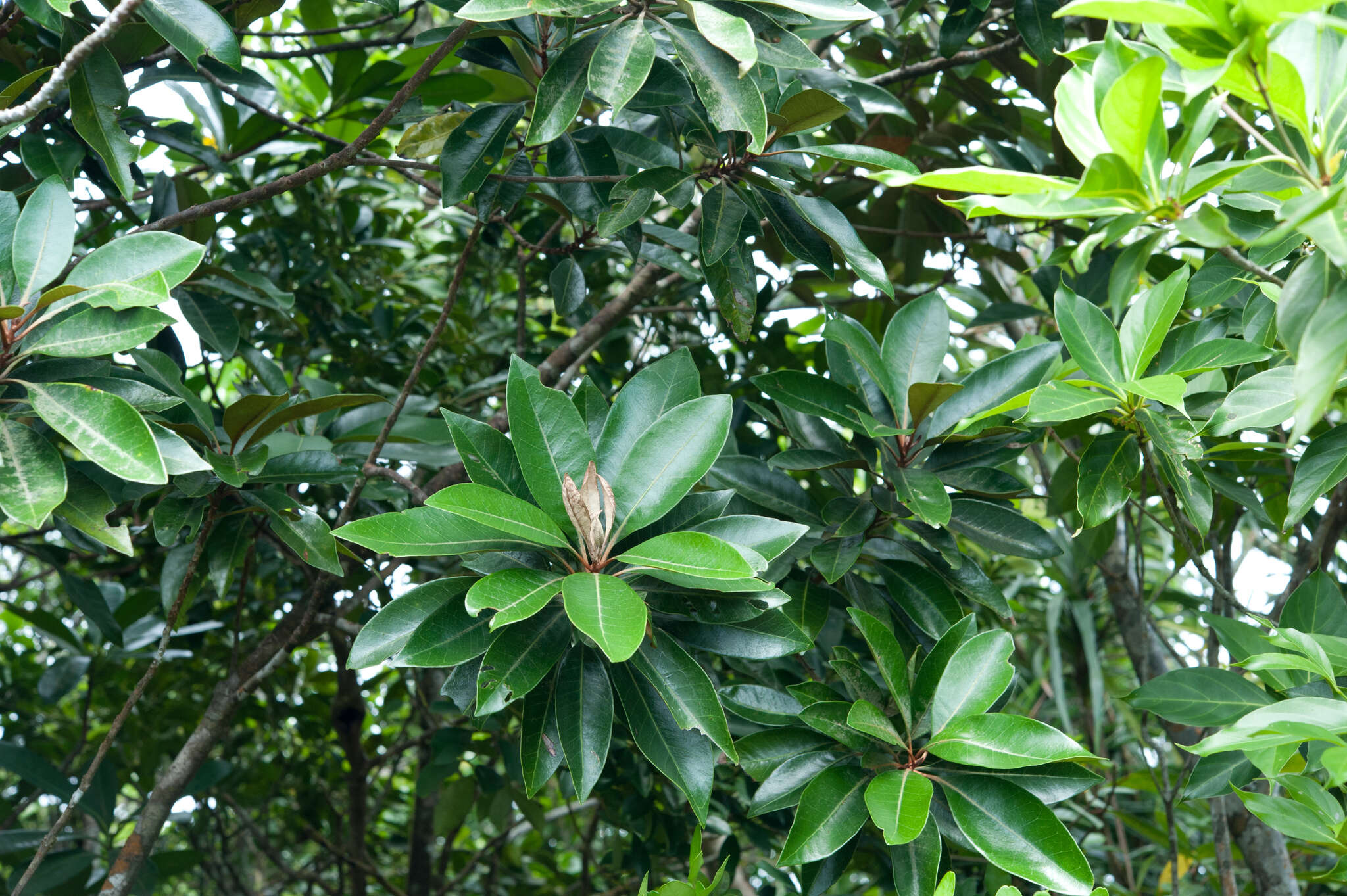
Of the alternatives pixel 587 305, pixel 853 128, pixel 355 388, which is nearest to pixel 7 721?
pixel 355 388

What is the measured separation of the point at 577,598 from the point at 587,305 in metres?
1.27

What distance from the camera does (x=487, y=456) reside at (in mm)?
1093

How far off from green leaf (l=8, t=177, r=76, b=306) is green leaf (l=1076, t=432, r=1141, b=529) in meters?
1.24

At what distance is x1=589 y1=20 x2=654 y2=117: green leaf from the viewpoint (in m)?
1.00

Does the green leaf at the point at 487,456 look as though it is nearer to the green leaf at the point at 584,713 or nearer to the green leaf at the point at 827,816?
the green leaf at the point at 584,713

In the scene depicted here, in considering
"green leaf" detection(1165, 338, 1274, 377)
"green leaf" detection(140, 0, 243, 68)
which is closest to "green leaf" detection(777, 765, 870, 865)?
"green leaf" detection(1165, 338, 1274, 377)

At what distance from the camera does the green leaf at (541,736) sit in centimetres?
108

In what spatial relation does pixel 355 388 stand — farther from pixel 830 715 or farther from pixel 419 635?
pixel 830 715

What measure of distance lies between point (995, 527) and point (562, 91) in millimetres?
809

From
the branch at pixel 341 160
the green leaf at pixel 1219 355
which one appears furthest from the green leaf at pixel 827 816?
the branch at pixel 341 160

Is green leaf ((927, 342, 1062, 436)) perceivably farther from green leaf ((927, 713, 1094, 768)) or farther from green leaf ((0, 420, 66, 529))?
green leaf ((0, 420, 66, 529))

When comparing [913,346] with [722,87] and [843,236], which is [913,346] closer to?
[843,236]

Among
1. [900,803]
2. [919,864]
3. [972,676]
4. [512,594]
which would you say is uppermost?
[512,594]

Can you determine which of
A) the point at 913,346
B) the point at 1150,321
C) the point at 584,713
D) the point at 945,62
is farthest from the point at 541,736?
the point at 945,62
